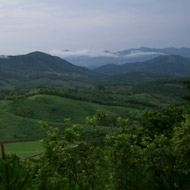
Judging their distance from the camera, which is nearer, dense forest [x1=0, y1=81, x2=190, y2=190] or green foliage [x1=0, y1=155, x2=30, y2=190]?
green foliage [x1=0, y1=155, x2=30, y2=190]

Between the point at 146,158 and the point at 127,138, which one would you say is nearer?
the point at 127,138

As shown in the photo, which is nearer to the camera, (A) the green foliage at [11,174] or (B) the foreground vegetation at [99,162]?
(A) the green foliage at [11,174]

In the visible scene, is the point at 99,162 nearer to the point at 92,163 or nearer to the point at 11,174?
the point at 92,163

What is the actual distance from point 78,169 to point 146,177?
6.84 meters

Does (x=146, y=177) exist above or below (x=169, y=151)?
below

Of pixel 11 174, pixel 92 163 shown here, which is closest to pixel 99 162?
pixel 92 163

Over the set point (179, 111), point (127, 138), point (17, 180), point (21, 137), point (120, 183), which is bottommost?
point (21, 137)

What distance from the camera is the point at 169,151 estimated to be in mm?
17406

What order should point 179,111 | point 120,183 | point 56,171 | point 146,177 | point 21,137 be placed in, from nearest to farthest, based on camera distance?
point 56,171 < point 120,183 < point 146,177 < point 179,111 < point 21,137

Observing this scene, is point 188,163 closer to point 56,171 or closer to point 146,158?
point 146,158

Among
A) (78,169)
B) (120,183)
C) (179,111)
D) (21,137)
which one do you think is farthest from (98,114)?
(21,137)

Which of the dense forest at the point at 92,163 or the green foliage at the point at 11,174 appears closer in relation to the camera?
the green foliage at the point at 11,174

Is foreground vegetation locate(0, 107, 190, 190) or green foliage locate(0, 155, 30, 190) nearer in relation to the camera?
green foliage locate(0, 155, 30, 190)

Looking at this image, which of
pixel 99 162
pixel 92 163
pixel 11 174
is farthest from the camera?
pixel 99 162
